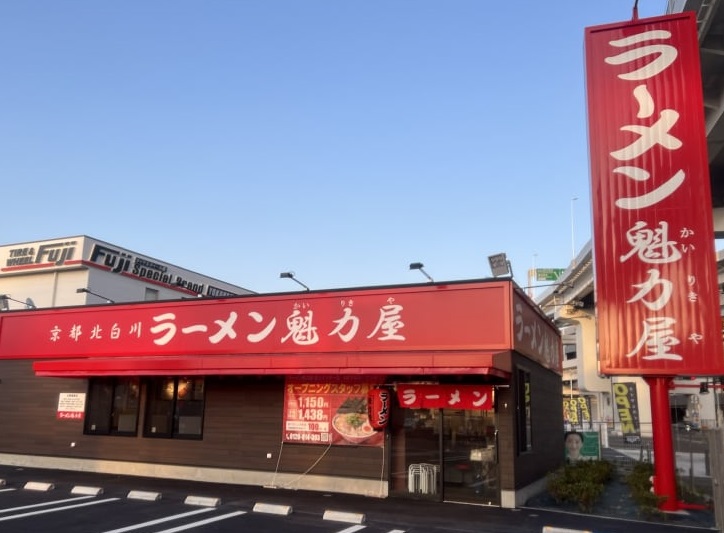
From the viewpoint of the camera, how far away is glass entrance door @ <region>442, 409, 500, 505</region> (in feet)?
42.3

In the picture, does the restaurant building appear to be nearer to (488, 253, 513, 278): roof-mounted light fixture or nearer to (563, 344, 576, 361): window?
(488, 253, 513, 278): roof-mounted light fixture

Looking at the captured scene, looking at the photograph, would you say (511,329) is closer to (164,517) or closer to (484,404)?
(484,404)

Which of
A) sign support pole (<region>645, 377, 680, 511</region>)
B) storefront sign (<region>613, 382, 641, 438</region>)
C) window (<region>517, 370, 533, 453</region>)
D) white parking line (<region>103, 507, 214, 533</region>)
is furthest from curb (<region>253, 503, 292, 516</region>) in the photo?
storefront sign (<region>613, 382, 641, 438</region>)

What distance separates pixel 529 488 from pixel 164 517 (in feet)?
26.5

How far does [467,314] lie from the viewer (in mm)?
13500

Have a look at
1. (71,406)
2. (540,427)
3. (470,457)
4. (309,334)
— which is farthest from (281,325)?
(540,427)

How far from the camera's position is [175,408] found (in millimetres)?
16453

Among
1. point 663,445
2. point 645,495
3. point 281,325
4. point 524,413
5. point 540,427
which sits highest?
point 281,325

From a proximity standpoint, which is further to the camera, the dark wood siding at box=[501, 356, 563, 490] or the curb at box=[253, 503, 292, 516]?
the dark wood siding at box=[501, 356, 563, 490]

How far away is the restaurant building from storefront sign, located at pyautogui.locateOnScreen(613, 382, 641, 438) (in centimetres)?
1401

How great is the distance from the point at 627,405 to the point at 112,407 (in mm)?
25546

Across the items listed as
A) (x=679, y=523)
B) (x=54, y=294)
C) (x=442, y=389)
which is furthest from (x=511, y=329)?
(x=54, y=294)

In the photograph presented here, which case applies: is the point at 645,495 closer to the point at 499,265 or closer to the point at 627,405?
the point at 499,265

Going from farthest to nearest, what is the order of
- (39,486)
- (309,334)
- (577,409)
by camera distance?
(577,409) < (309,334) < (39,486)
